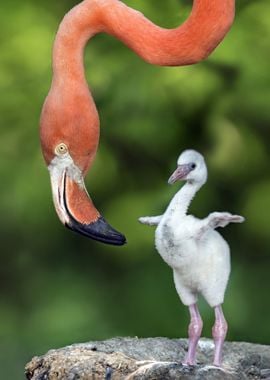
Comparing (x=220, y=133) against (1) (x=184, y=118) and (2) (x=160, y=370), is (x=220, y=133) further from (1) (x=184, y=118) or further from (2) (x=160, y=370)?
(2) (x=160, y=370)

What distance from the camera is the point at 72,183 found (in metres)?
3.94

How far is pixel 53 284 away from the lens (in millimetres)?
6051

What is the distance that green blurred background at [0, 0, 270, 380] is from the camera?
5.77 metres

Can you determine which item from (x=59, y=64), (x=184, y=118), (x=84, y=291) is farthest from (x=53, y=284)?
(x=59, y=64)

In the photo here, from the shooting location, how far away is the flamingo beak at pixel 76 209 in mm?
3902

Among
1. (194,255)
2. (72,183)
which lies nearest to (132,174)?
(72,183)

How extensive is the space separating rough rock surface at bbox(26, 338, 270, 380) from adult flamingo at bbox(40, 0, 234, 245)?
→ 12.6 inches

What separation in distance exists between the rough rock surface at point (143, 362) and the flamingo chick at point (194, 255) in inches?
4.3

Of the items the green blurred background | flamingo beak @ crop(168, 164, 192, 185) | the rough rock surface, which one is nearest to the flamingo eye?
flamingo beak @ crop(168, 164, 192, 185)

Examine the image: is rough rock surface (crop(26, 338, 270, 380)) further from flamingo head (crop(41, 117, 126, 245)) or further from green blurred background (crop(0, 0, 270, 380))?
green blurred background (crop(0, 0, 270, 380))

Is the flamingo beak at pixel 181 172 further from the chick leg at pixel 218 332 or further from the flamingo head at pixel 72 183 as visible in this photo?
the chick leg at pixel 218 332

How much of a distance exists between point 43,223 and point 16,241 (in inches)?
6.2

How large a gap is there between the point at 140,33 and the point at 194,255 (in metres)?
0.59

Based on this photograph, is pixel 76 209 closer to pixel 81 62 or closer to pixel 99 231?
pixel 99 231
